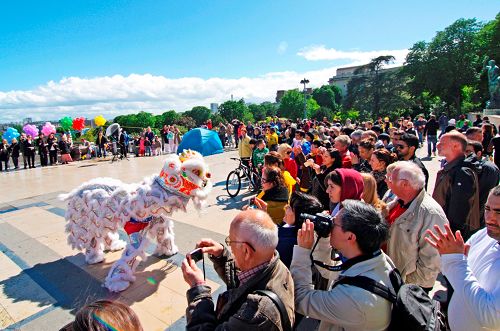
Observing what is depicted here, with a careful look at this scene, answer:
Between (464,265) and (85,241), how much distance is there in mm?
4928

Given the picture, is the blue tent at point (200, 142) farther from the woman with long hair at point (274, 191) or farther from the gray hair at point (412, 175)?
the gray hair at point (412, 175)

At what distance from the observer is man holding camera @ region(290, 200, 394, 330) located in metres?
1.62

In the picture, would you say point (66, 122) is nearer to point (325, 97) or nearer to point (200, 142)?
point (200, 142)

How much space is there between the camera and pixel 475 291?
5.38 feet

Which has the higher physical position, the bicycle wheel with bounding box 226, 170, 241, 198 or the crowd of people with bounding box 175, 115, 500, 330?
the crowd of people with bounding box 175, 115, 500, 330

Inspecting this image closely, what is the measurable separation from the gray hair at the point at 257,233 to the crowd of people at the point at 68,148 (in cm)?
1706

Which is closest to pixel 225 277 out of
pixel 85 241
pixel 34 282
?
pixel 85 241

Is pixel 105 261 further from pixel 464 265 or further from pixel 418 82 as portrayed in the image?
pixel 418 82

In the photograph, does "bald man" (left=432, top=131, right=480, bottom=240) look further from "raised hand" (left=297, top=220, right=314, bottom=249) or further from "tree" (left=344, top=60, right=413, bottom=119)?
"tree" (left=344, top=60, right=413, bottom=119)

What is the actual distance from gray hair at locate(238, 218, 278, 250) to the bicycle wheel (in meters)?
6.86

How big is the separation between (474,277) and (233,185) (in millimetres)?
7434

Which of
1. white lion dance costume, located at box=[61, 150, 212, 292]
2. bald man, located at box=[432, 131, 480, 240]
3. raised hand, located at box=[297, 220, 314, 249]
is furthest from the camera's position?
white lion dance costume, located at box=[61, 150, 212, 292]

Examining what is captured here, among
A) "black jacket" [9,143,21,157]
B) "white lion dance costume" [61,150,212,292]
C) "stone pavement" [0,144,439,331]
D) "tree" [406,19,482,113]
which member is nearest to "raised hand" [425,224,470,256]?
"stone pavement" [0,144,439,331]

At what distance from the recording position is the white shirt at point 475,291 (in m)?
1.58
